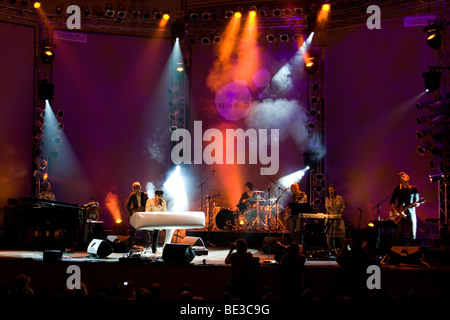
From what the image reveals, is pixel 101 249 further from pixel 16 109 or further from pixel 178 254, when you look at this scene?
pixel 16 109

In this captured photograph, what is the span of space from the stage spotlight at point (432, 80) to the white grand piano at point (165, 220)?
19.8 feet

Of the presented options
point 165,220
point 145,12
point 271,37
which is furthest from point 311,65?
point 165,220

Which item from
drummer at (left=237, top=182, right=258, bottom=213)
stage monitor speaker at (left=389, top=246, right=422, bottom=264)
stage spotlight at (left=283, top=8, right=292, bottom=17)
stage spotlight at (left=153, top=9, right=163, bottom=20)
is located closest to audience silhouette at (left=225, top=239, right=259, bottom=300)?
stage monitor speaker at (left=389, top=246, right=422, bottom=264)

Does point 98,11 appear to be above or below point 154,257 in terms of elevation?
above

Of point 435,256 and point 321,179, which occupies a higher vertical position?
point 321,179

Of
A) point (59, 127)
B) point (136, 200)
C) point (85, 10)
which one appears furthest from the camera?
point (85, 10)

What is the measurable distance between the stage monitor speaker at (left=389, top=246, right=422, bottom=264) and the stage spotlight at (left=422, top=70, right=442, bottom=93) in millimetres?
4522

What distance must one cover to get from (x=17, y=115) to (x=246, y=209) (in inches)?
259

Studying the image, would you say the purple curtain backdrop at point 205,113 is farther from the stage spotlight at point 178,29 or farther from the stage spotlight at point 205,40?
the stage spotlight at point 178,29

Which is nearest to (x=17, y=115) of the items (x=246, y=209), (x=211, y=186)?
(x=211, y=186)

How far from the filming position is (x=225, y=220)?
43.2ft

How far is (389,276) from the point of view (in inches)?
313

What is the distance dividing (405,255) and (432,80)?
479 cm

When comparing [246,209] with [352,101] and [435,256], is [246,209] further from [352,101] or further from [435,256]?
[435,256]
